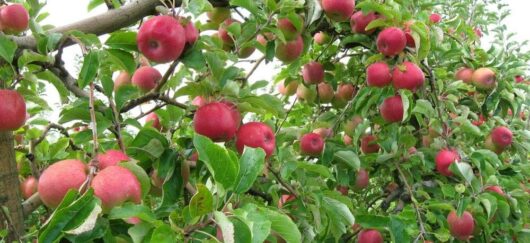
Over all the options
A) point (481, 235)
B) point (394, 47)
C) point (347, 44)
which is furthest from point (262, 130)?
point (481, 235)

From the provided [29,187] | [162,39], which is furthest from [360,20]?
[29,187]

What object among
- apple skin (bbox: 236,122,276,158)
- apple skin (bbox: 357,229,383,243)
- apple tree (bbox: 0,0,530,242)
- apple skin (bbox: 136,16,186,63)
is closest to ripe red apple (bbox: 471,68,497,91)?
apple tree (bbox: 0,0,530,242)

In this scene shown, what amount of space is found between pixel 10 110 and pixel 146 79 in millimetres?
469

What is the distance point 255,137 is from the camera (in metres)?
1.21

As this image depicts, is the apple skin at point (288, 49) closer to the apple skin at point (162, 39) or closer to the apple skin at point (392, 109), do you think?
the apple skin at point (392, 109)

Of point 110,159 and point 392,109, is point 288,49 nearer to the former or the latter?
point 392,109

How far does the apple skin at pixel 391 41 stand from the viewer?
5.74ft

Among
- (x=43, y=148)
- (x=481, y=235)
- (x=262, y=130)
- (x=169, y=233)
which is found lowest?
(x=481, y=235)

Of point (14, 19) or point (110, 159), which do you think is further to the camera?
point (14, 19)

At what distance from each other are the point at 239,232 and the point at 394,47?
1.11 metres

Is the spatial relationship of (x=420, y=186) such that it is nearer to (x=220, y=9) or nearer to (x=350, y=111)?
(x=350, y=111)

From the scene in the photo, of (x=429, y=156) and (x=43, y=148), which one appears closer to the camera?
(x=43, y=148)

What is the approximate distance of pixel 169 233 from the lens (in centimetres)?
82

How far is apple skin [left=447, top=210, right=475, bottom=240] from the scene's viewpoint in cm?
187
